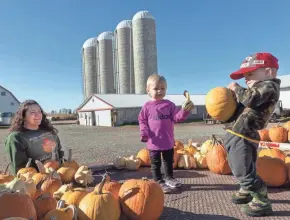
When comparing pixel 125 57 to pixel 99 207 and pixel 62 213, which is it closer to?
pixel 99 207

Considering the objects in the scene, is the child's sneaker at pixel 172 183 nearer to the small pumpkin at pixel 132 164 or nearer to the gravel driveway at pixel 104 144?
the small pumpkin at pixel 132 164

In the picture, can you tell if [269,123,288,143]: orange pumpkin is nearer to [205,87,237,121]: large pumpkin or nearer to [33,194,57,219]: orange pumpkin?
[205,87,237,121]: large pumpkin

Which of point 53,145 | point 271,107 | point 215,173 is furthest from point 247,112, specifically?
point 53,145

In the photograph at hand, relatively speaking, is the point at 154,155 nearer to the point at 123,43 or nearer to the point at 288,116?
the point at 288,116

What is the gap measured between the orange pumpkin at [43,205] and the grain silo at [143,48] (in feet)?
113

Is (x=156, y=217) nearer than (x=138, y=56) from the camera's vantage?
Yes

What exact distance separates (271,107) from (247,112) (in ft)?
0.70

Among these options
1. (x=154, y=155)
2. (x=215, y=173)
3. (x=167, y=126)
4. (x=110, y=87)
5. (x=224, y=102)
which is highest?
(x=110, y=87)

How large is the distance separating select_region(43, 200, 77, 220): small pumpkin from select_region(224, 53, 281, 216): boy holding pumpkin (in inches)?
59.6

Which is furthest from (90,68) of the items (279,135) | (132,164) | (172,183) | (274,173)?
(274,173)

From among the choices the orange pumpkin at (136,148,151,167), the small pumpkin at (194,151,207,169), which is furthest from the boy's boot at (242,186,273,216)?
the orange pumpkin at (136,148,151,167)

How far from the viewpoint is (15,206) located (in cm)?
194

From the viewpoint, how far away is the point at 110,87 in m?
41.8

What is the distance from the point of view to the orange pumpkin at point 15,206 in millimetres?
1916
